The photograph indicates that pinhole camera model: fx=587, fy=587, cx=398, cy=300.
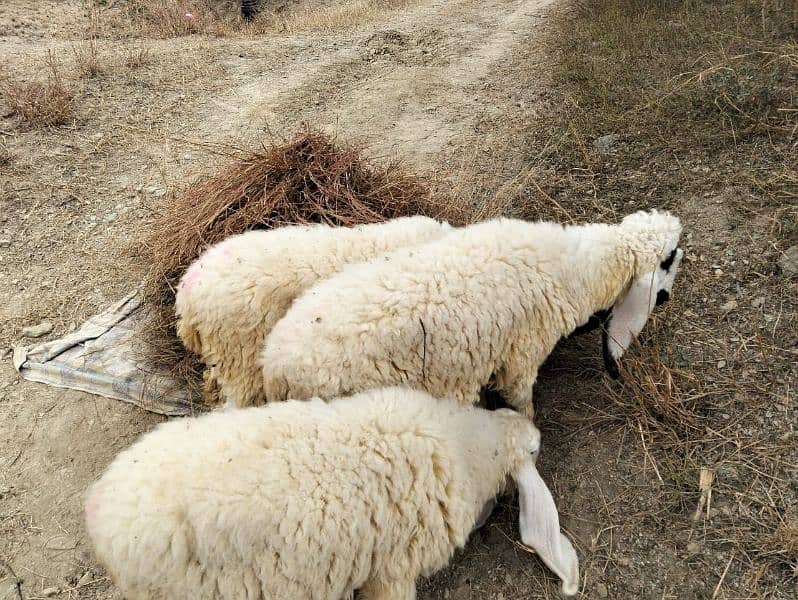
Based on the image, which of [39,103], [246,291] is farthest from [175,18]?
[246,291]

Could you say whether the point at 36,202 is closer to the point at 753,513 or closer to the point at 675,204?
the point at 675,204

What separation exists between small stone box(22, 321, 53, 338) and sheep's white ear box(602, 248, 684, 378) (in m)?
3.68

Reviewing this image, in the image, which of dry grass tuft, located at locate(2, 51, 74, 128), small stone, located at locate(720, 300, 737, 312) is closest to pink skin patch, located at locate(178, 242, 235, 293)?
small stone, located at locate(720, 300, 737, 312)

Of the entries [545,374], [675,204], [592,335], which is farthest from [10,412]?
[675,204]

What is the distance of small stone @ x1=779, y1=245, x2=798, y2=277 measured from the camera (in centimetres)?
347

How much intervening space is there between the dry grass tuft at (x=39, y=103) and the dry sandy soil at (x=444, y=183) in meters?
0.14

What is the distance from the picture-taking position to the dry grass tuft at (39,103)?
6.19m

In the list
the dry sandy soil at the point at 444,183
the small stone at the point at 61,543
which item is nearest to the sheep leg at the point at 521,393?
the dry sandy soil at the point at 444,183

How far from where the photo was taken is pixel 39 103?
6.28m

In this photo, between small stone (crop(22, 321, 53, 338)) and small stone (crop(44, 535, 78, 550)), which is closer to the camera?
small stone (crop(44, 535, 78, 550))

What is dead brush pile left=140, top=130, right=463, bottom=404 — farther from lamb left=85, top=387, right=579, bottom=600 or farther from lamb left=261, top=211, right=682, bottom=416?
lamb left=85, top=387, right=579, bottom=600

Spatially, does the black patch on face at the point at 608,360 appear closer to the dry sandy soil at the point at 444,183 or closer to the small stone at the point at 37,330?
the dry sandy soil at the point at 444,183

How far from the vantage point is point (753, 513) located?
2.65m

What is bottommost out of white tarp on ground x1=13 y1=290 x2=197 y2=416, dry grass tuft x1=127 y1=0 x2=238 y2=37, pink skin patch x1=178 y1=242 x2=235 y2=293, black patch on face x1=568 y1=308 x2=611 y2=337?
black patch on face x1=568 y1=308 x2=611 y2=337
